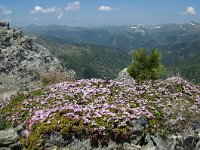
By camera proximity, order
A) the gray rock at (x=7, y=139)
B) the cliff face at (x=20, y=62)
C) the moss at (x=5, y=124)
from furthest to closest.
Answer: the cliff face at (x=20, y=62) < the moss at (x=5, y=124) < the gray rock at (x=7, y=139)

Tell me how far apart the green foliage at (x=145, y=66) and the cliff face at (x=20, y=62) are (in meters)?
4.37

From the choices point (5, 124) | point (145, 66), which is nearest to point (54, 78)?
point (5, 124)

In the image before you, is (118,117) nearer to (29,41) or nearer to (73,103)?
(73,103)

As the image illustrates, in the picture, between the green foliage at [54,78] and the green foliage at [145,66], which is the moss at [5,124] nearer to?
the green foliage at [54,78]

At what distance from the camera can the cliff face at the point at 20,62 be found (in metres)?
22.1

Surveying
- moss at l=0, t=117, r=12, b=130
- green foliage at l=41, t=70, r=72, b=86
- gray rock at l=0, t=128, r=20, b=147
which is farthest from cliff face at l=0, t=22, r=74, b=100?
gray rock at l=0, t=128, r=20, b=147

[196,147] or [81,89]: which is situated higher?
[81,89]

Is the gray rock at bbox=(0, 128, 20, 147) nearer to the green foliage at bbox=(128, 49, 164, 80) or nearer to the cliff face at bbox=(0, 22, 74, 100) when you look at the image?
the cliff face at bbox=(0, 22, 74, 100)

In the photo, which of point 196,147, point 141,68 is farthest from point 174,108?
point 141,68

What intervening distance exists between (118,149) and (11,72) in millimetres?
13534

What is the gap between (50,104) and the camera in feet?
44.6

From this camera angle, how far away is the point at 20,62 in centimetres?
2388

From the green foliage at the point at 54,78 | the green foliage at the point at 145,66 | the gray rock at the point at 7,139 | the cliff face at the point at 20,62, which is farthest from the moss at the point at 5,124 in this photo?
the green foliage at the point at 145,66

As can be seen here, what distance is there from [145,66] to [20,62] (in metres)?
8.84
